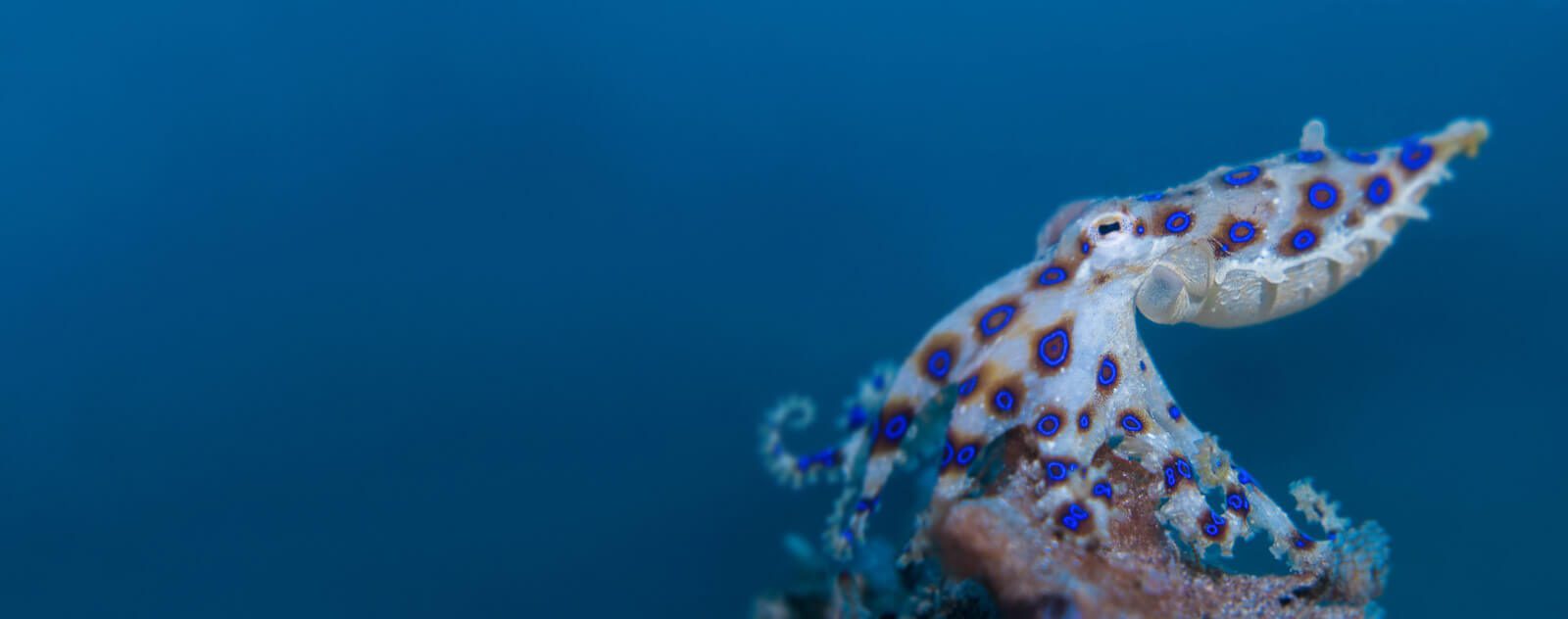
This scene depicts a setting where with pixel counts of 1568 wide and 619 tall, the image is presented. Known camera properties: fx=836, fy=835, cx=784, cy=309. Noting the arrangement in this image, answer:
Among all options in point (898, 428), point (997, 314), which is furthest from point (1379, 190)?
point (898, 428)

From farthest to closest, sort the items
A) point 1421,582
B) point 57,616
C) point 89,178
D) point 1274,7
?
Answer: 1. point 89,178
2. point 57,616
3. point 1274,7
4. point 1421,582

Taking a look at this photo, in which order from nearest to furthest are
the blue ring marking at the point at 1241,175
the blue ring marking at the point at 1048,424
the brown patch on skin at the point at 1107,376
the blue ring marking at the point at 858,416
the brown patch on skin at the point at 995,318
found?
the blue ring marking at the point at 1048,424 < the brown patch on skin at the point at 1107,376 < the brown patch on skin at the point at 995,318 < the blue ring marking at the point at 1241,175 < the blue ring marking at the point at 858,416

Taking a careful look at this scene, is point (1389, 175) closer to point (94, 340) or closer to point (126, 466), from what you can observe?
point (126, 466)

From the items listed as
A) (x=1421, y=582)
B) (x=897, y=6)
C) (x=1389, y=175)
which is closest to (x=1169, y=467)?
(x=1389, y=175)

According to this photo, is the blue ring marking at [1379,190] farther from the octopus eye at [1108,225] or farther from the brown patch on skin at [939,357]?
the brown patch on skin at [939,357]

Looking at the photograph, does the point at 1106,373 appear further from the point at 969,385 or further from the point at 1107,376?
the point at 969,385

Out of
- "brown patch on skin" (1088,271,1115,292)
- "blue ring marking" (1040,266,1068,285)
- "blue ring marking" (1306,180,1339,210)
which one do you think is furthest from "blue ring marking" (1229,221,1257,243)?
"blue ring marking" (1040,266,1068,285)

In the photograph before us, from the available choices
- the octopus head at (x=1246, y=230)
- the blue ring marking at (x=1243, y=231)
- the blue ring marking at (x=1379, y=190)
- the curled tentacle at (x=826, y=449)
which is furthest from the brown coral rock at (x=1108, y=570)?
the blue ring marking at (x=1379, y=190)
